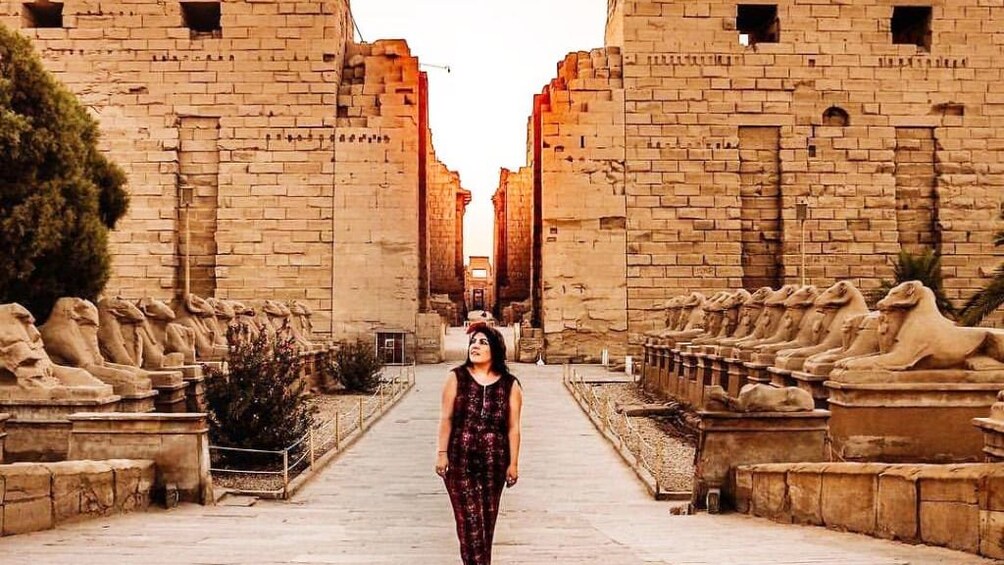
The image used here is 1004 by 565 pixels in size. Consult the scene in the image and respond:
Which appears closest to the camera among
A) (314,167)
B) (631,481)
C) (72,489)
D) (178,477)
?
(72,489)

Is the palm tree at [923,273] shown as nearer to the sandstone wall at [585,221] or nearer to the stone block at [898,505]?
the sandstone wall at [585,221]

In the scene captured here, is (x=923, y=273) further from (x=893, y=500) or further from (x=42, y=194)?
(x=42, y=194)

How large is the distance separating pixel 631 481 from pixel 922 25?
60.5ft

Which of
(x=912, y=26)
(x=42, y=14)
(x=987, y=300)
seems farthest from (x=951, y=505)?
(x=42, y=14)

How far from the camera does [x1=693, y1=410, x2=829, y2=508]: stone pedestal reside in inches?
272

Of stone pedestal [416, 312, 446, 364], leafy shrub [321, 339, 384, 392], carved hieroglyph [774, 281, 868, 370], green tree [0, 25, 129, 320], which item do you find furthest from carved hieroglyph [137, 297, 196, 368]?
stone pedestal [416, 312, 446, 364]

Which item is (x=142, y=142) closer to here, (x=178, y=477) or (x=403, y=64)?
(x=403, y=64)

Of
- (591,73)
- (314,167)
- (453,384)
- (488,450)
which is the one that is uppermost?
(591,73)

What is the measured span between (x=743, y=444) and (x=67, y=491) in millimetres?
4495

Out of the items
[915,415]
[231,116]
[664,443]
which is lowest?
[664,443]

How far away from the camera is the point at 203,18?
23000 mm

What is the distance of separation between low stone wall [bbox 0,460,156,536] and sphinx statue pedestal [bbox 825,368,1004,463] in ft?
18.2

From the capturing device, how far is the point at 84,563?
4.36 metres

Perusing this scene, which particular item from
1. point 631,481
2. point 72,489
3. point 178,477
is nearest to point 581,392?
point 631,481
